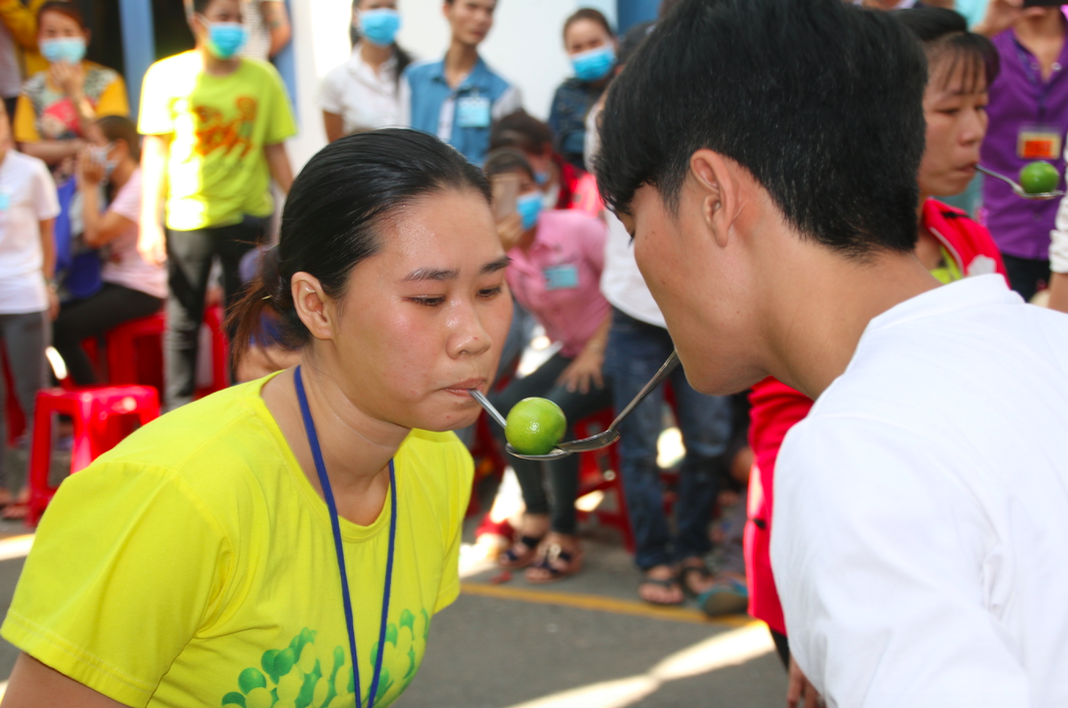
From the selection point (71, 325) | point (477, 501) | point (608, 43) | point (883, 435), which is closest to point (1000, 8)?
point (608, 43)

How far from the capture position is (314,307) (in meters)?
1.67

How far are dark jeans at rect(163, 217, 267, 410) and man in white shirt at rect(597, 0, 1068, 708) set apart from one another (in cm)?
387

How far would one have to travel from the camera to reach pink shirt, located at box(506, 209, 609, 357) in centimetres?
394

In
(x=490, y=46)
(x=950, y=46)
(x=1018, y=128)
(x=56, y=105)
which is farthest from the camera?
(x=490, y=46)

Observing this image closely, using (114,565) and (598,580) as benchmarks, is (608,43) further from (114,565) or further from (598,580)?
(114,565)

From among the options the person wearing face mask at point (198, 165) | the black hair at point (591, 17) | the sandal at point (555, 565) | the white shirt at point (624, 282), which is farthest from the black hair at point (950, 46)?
the person wearing face mask at point (198, 165)

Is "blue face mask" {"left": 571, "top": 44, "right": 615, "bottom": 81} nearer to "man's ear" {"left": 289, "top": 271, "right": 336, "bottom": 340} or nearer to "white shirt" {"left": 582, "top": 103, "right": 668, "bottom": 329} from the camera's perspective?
"white shirt" {"left": 582, "top": 103, "right": 668, "bottom": 329}

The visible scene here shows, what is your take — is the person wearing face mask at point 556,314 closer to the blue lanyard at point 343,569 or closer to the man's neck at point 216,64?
the man's neck at point 216,64

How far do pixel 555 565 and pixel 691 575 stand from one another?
0.55 meters

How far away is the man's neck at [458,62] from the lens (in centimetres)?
483

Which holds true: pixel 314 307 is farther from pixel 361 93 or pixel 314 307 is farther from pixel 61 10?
pixel 61 10

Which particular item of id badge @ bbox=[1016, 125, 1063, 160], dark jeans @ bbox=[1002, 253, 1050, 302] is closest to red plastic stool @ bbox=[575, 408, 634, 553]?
dark jeans @ bbox=[1002, 253, 1050, 302]

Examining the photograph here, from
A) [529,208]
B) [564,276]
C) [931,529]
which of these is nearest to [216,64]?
[529,208]

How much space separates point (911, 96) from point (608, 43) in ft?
12.8
